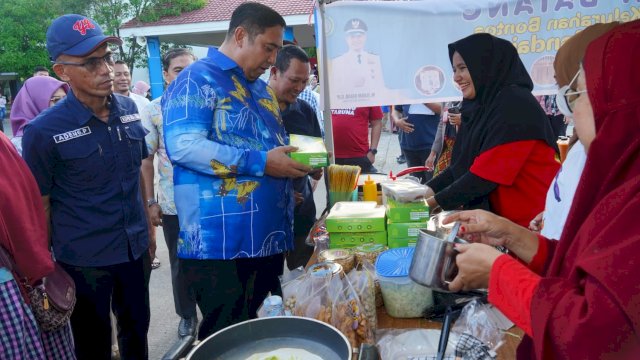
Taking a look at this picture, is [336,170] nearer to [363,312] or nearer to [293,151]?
[293,151]

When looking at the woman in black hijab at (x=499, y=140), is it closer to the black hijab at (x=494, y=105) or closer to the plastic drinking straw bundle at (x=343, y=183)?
the black hijab at (x=494, y=105)

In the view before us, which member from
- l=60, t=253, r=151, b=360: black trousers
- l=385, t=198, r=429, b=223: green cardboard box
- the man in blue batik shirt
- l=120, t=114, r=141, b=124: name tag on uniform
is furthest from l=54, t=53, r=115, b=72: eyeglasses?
l=385, t=198, r=429, b=223: green cardboard box

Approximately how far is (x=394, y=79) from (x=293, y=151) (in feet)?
4.52

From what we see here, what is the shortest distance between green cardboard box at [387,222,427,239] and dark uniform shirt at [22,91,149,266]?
4.38 feet

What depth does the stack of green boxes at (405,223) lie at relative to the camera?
1993mm

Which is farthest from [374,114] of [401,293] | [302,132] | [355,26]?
[401,293]

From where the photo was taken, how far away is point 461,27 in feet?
9.76

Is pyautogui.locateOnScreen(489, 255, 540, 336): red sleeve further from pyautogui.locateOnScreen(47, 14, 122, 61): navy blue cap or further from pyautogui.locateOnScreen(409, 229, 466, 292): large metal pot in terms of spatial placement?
pyautogui.locateOnScreen(47, 14, 122, 61): navy blue cap

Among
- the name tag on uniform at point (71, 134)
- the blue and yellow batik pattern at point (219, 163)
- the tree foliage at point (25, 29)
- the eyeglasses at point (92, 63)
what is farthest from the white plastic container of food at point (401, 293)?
the tree foliage at point (25, 29)

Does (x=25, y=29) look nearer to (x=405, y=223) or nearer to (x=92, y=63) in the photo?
(x=92, y=63)

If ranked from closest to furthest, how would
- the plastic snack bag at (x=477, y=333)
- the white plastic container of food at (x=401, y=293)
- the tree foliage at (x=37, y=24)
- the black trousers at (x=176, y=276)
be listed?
the plastic snack bag at (x=477, y=333) → the white plastic container of food at (x=401, y=293) → the black trousers at (x=176, y=276) → the tree foliage at (x=37, y=24)

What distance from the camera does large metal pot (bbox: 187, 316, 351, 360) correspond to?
3.56 feet

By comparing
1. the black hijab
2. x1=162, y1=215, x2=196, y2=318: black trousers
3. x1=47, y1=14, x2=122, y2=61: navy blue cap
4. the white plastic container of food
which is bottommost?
x1=162, y1=215, x2=196, y2=318: black trousers

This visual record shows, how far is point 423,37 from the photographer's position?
3.02m
